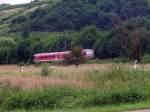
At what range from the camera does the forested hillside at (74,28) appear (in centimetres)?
6888

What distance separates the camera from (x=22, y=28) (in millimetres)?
113625

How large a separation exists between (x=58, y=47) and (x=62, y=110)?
68803mm

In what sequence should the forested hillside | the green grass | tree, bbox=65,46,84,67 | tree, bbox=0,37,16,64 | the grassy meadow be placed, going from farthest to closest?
tree, bbox=0,37,16,64 → the forested hillside → tree, bbox=65,46,84,67 → the grassy meadow → the green grass

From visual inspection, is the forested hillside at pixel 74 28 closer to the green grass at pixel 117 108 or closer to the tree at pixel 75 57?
the tree at pixel 75 57

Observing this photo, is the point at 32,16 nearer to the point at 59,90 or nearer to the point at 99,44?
the point at 99,44

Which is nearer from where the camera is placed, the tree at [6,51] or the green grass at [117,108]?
the green grass at [117,108]

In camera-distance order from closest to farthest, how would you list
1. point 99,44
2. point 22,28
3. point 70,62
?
point 70,62, point 99,44, point 22,28

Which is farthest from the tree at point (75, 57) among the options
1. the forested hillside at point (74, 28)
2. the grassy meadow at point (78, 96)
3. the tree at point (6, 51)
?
the grassy meadow at point (78, 96)

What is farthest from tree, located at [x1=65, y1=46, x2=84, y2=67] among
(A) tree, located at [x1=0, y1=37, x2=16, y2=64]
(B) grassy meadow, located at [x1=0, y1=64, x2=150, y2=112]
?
(B) grassy meadow, located at [x1=0, y1=64, x2=150, y2=112]

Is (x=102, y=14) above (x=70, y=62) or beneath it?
above

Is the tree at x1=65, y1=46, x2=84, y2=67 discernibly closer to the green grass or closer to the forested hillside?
the forested hillside

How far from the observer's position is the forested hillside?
226 feet

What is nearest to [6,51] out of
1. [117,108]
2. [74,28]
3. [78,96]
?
[74,28]

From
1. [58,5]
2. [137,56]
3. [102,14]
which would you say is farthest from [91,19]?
[137,56]
